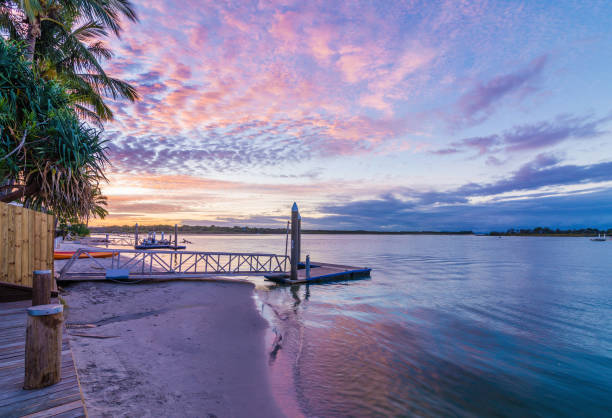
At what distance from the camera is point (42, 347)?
316 centimetres

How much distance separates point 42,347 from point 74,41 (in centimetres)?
1694

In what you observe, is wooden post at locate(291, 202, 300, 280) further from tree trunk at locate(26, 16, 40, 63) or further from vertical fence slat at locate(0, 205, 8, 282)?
tree trunk at locate(26, 16, 40, 63)

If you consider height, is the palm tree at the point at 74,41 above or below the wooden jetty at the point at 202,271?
above

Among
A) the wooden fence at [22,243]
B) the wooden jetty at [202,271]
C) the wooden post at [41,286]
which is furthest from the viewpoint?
the wooden jetty at [202,271]

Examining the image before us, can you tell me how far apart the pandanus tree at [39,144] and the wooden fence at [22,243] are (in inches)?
72.0

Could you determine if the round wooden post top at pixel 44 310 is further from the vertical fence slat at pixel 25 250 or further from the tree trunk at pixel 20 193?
the tree trunk at pixel 20 193

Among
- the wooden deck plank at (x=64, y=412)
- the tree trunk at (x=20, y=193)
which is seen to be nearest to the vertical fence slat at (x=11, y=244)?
the tree trunk at (x=20, y=193)

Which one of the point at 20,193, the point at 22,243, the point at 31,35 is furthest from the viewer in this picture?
the point at 31,35

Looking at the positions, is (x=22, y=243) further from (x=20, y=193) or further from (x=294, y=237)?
(x=294, y=237)

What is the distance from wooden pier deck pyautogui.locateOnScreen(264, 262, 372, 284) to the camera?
19192 mm

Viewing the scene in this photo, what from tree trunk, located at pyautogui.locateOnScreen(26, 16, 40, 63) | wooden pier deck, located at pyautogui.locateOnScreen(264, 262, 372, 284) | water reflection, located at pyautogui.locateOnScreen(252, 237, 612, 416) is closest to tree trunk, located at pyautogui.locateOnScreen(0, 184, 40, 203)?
tree trunk, located at pyautogui.locateOnScreen(26, 16, 40, 63)

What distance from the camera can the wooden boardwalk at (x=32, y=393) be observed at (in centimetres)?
279

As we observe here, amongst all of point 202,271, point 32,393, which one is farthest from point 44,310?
point 202,271

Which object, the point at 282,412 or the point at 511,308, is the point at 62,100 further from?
the point at 511,308
